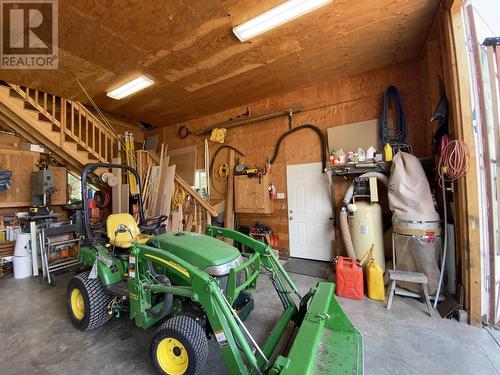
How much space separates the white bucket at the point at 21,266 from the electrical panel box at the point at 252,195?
3641 mm

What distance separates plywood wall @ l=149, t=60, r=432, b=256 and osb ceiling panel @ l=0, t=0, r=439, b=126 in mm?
214

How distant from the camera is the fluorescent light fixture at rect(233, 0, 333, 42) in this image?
2.38 m

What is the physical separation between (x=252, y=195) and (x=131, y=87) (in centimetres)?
303

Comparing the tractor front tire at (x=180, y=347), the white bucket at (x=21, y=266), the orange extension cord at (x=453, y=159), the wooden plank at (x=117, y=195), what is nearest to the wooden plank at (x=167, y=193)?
the wooden plank at (x=117, y=195)

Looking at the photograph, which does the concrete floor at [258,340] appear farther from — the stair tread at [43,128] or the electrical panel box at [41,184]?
the stair tread at [43,128]

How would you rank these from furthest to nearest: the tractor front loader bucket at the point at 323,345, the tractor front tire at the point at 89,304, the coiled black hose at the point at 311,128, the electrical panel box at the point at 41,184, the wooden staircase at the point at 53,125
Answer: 1. the electrical panel box at the point at 41,184
2. the coiled black hose at the point at 311,128
3. the wooden staircase at the point at 53,125
4. the tractor front tire at the point at 89,304
5. the tractor front loader bucket at the point at 323,345

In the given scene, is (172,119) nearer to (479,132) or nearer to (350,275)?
(350,275)

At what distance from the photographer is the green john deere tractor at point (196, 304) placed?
1.34 meters

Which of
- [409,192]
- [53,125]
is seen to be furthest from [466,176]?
[53,125]

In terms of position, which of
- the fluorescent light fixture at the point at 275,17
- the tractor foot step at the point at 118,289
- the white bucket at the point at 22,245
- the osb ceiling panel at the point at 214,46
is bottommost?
the tractor foot step at the point at 118,289

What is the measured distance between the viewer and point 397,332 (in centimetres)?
210

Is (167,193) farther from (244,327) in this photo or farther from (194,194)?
(244,327)

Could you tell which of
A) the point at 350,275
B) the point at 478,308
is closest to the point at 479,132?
the point at 478,308

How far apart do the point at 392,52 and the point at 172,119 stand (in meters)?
4.96
